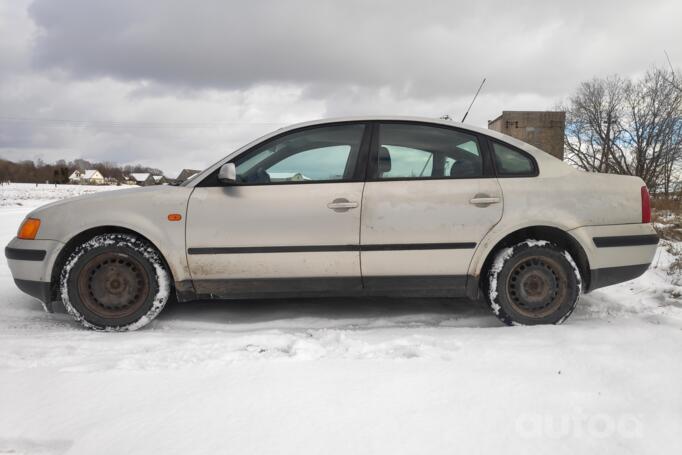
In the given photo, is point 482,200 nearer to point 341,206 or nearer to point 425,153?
point 425,153

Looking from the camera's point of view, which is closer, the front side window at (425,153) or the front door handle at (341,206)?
the front door handle at (341,206)

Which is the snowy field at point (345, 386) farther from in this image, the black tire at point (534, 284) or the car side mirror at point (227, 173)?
the car side mirror at point (227, 173)

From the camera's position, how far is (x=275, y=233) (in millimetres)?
3104

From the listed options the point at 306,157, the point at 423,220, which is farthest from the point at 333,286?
the point at 306,157

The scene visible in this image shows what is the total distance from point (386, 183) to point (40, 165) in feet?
312

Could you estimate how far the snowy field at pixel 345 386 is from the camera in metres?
1.71

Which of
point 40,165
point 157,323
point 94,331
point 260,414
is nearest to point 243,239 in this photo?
point 157,323

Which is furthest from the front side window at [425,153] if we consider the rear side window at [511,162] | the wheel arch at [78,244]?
the wheel arch at [78,244]

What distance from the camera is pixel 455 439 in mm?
1694

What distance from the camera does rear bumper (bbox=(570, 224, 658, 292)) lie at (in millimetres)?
3150

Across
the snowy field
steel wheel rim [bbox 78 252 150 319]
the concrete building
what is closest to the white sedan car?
steel wheel rim [bbox 78 252 150 319]

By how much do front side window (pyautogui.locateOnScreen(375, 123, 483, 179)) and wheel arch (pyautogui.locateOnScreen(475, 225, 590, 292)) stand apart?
542 millimetres

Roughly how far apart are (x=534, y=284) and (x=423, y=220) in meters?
0.93

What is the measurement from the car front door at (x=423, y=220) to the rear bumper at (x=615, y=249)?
0.72 metres
